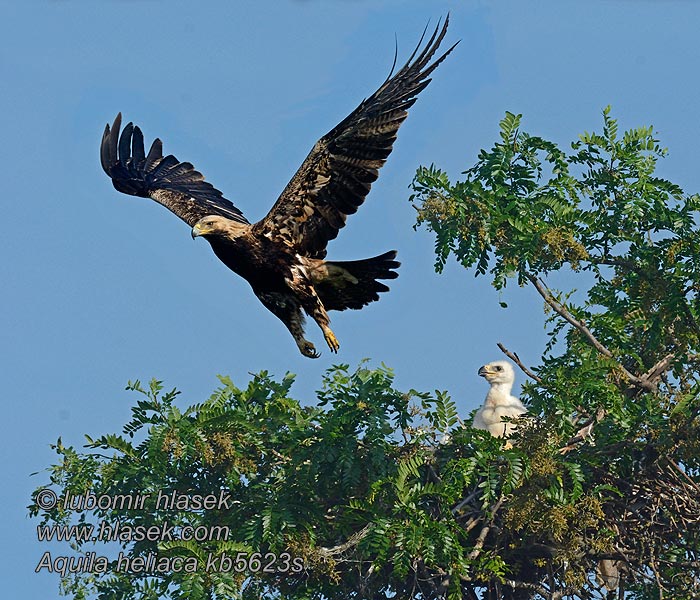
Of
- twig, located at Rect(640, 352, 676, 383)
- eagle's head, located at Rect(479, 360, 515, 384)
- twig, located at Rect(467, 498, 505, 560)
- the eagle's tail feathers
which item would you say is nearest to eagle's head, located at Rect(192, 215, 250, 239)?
the eagle's tail feathers

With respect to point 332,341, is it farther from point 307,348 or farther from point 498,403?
point 498,403

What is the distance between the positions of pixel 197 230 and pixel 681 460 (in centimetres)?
600

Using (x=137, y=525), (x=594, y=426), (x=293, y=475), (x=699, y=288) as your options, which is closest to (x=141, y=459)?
(x=137, y=525)

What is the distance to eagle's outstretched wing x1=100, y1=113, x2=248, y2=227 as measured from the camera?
17219 millimetres

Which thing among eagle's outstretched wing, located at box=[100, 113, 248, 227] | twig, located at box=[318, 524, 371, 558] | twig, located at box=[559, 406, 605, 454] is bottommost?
twig, located at box=[318, 524, 371, 558]

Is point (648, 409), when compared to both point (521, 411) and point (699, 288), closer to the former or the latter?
point (699, 288)

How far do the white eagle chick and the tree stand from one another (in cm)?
120

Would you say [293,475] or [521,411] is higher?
[521,411]

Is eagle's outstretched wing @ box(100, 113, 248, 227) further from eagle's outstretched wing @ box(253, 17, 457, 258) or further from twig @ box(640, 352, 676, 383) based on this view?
twig @ box(640, 352, 676, 383)

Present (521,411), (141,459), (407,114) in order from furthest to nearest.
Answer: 1. (521,411)
2. (141,459)
3. (407,114)

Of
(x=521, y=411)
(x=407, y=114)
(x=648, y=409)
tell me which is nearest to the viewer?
(x=407, y=114)

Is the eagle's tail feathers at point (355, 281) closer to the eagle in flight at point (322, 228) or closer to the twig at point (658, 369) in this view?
the eagle in flight at point (322, 228)

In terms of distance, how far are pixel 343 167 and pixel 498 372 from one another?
21.4ft

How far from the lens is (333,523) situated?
1667cm
